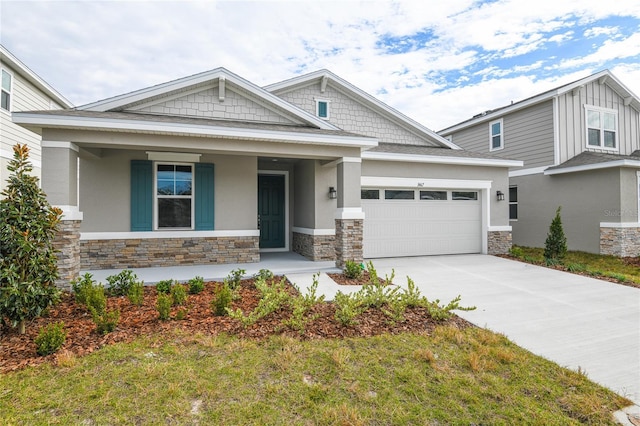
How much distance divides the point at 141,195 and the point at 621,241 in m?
14.6

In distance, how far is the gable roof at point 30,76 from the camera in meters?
9.91

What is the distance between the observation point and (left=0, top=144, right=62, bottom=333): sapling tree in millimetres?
3906

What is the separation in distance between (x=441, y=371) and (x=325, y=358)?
1183 mm

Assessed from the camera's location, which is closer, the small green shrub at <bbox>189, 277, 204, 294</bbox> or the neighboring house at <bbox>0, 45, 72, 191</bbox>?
the small green shrub at <bbox>189, 277, 204, 294</bbox>

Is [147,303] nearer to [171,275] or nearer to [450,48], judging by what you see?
[171,275]

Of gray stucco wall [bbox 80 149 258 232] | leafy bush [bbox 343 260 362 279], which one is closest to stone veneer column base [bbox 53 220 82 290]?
gray stucco wall [bbox 80 149 258 232]

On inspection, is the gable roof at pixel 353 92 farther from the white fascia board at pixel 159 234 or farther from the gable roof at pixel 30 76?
the gable roof at pixel 30 76

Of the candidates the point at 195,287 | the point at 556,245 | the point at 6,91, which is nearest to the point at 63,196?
the point at 195,287

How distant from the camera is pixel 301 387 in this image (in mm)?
2986

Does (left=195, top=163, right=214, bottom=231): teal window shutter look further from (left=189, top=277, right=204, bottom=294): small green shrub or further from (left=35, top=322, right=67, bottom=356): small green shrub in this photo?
(left=35, top=322, right=67, bottom=356): small green shrub

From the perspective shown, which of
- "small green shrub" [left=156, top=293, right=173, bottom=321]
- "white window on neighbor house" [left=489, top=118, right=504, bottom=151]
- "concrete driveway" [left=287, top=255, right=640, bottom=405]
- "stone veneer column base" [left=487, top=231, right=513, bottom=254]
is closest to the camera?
"concrete driveway" [left=287, top=255, right=640, bottom=405]

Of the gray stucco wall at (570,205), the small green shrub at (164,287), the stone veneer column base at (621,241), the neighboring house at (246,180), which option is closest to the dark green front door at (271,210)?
the neighboring house at (246,180)

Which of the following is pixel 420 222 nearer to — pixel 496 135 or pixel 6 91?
pixel 496 135

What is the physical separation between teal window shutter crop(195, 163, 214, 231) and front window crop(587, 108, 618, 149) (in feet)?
47.3
